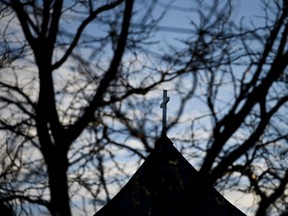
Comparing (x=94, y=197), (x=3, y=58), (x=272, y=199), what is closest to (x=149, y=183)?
(x=272, y=199)

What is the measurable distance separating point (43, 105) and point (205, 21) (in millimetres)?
2519

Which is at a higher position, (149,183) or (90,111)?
(90,111)

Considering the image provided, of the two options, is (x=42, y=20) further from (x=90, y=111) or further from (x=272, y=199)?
(x=272, y=199)

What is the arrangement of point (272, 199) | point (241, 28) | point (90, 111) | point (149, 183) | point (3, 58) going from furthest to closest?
1. point (3, 58)
2. point (241, 28)
3. point (90, 111)
4. point (149, 183)
5. point (272, 199)

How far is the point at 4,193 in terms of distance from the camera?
18.7 ft

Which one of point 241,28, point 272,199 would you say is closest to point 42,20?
point 241,28

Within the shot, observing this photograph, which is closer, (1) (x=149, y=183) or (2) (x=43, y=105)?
(1) (x=149, y=183)

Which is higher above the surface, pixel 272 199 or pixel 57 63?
pixel 57 63

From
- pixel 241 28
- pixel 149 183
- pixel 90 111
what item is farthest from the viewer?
pixel 241 28

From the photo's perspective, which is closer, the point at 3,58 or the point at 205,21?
the point at 205,21

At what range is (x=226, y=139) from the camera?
3.98 metres

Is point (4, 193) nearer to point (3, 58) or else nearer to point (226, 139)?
point (3, 58)

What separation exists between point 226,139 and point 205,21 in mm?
2397

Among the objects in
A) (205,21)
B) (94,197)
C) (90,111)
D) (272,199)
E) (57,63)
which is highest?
(205,21)
